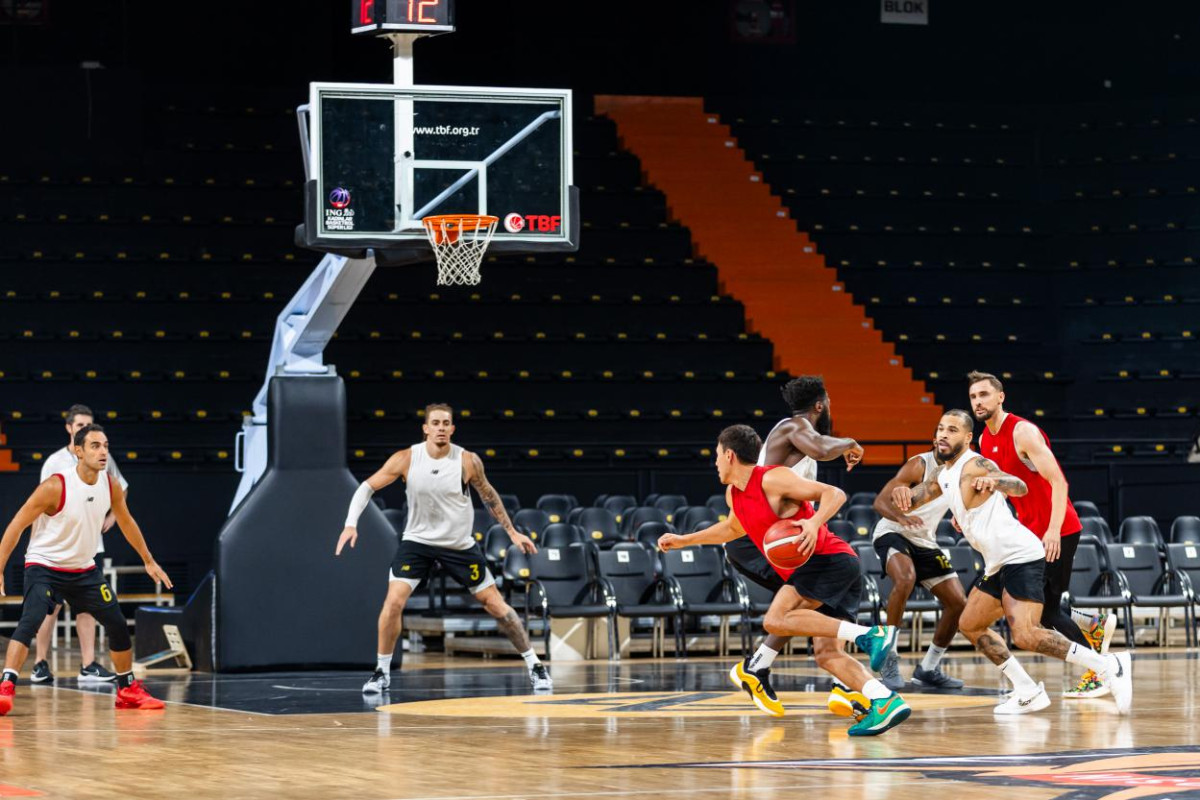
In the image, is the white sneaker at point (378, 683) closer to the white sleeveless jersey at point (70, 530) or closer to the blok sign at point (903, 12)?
the white sleeveless jersey at point (70, 530)

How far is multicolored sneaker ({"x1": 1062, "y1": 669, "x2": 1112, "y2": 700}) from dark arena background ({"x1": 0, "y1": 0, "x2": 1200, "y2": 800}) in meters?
0.04

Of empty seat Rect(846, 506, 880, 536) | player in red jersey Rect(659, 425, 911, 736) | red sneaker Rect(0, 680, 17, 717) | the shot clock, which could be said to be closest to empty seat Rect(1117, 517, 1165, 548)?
empty seat Rect(846, 506, 880, 536)

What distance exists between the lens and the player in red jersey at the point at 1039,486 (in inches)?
356

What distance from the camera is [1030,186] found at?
27.3 m

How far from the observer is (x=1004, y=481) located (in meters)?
8.91

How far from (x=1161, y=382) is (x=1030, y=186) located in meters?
4.10

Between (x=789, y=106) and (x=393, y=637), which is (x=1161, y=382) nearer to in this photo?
(x=789, y=106)

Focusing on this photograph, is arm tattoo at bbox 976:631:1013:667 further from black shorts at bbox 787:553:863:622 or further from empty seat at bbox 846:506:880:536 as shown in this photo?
empty seat at bbox 846:506:880:536

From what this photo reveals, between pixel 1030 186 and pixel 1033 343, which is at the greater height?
pixel 1030 186

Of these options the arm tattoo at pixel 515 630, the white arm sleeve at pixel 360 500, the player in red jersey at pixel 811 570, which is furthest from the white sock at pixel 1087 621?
the white arm sleeve at pixel 360 500

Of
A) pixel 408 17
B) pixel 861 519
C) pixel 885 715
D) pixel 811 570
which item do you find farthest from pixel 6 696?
pixel 861 519

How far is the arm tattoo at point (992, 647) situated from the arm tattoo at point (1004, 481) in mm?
1001

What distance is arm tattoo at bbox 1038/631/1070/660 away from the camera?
9.09 metres

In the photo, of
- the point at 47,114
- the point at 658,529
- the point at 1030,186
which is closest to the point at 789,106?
the point at 1030,186
